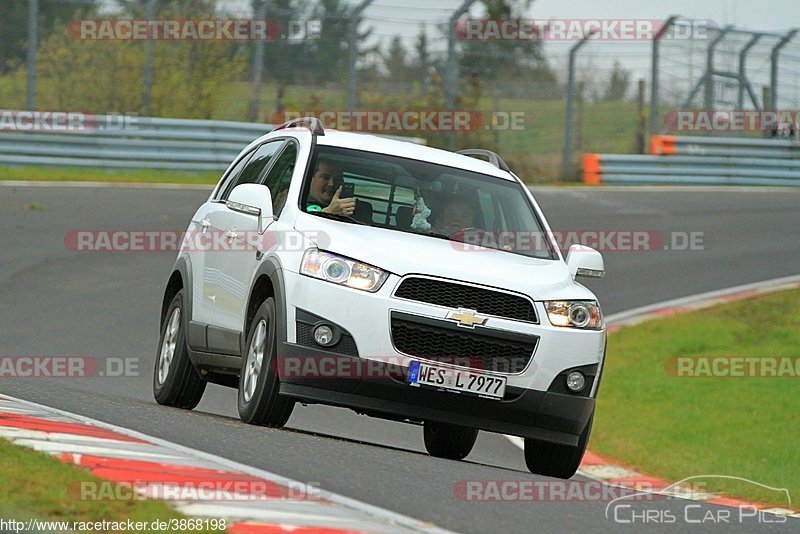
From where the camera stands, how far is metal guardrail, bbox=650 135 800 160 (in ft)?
93.9

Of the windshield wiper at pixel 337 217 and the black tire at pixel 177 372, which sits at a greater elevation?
the windshield wiper at pixel 337 217

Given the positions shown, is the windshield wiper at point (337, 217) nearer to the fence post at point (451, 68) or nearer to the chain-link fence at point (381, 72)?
the chain-link fence at point (381, 72)

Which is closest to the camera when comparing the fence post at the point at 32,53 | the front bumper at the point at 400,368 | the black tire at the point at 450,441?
the front bumper at the point at 400,368

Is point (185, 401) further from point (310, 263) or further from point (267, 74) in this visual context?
point (267, 74)

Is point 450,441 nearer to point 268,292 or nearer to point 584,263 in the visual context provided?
point 584,263

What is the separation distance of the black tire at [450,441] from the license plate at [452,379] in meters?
1.78

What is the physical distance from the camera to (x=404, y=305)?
7.65 meters

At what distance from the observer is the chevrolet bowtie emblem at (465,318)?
7.66m

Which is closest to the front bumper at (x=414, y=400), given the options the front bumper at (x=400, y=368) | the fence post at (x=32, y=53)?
the front bumper at (x=400, y=368)

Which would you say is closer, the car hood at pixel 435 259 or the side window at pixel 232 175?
the car hood at pixel 435 259

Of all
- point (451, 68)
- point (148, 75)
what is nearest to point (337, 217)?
point (148, 75)

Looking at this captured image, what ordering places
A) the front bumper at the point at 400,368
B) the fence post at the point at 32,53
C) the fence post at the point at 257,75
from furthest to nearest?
the fence post at the point at 257,75 < the fence post at the point at 32,53 < the front bumper at the point at 400,368

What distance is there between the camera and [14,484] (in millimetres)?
5262

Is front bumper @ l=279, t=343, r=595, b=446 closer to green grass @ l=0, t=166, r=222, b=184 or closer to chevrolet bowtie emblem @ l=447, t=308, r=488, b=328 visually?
chevrolet bowtie emblem @ l=447, t=308, r=488, b=328
